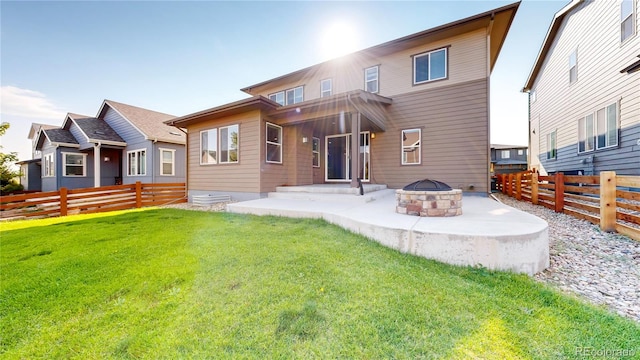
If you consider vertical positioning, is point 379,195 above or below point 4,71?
below

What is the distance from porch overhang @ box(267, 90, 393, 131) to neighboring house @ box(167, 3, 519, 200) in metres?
0.03

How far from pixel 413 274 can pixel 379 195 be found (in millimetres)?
4763

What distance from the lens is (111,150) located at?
13.8m

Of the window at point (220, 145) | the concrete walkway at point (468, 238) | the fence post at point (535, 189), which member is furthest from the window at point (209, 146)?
the fence post at point (535, 189)

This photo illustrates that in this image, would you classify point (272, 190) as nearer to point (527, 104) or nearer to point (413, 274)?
point (413, 274)

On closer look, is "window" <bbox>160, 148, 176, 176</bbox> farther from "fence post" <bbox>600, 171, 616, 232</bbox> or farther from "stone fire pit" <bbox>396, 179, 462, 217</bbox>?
"fence post" <bbox>600, 171, 616, 232</bbox>

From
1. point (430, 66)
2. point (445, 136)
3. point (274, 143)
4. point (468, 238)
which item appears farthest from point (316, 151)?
point (468, 238)

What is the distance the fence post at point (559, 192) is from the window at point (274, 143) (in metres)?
8.07

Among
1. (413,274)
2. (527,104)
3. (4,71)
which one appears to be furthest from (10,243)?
(527,104)

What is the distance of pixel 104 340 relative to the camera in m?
1.73

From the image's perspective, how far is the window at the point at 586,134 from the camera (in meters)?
8.73

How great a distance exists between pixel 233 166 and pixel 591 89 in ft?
43.7

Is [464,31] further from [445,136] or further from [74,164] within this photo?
[74,164]

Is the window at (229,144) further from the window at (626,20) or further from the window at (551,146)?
the window at (551,146)
